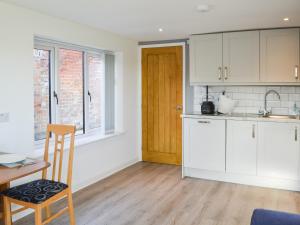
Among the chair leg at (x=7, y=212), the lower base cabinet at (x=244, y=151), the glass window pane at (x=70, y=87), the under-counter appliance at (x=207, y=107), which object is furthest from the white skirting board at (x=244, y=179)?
the chair leg at (x=7, y=212)

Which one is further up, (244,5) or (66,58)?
(244,5)

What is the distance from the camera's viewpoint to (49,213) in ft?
10.5

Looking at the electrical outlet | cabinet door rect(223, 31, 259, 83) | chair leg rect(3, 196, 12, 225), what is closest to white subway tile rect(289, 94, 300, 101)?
cabinet door rect(223, 31, 259, 83)

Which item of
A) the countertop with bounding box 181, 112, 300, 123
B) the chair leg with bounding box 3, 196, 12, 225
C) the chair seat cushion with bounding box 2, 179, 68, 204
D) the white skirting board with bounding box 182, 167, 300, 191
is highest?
the countertop with bounding box 181, 112, 300, 123

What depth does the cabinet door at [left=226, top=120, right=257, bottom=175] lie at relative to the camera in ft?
14.2

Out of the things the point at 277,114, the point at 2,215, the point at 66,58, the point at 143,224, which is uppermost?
the point at 66,58

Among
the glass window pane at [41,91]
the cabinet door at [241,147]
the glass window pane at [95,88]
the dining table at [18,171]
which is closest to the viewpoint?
the dining table at [18,171]

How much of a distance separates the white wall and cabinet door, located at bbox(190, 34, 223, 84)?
4.04 feet

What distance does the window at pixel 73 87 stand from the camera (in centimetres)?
392

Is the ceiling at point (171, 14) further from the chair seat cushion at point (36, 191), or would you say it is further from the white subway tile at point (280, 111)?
the chair seat cushion at point (36, 191)

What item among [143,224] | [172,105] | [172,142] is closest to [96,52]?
[172,105]

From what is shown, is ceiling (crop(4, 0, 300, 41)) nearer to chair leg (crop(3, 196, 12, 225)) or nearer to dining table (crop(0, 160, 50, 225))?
dining table (crop(0, 160, 50, 225))

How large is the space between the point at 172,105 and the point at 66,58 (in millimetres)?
2022

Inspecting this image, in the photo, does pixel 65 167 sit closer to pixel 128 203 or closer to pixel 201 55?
pixel 128 203
